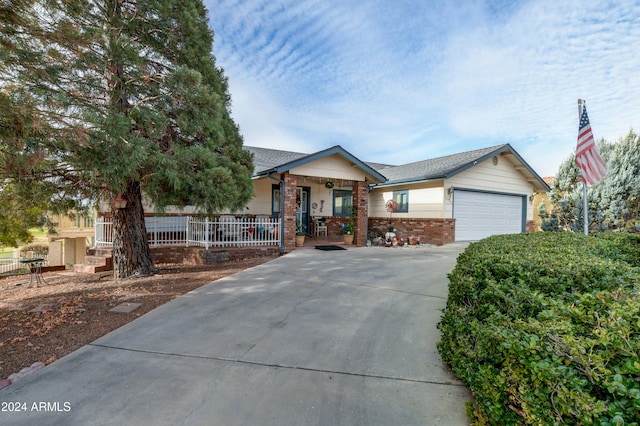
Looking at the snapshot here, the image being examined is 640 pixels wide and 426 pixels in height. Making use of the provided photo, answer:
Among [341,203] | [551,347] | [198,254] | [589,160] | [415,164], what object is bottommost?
[198,254]

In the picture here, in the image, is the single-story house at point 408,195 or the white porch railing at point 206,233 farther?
the single-story house at point 408,195

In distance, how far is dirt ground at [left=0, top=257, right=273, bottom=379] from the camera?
11.6 feet

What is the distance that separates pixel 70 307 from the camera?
494 cm

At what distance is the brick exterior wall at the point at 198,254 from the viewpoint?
9086mm

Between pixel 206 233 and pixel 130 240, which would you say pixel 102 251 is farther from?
pixel 206 233

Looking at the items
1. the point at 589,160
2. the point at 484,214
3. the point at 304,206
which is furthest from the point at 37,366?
the point at 484,214

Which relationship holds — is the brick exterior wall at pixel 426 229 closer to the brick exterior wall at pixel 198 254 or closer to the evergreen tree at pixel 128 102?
the brick exterior wall at pixel 198 254

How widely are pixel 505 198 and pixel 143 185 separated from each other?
50.7ft

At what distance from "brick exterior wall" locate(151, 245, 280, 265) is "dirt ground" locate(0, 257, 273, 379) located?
973 mm

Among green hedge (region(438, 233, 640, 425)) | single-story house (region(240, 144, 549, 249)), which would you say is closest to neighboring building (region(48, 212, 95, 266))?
Answer: single-story house (region(240, 144, 549, 249))

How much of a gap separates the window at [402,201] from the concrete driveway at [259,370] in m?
9.42

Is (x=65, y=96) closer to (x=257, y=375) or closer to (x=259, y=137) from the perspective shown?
(x=257, y=375)

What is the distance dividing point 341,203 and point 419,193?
3.82 metres

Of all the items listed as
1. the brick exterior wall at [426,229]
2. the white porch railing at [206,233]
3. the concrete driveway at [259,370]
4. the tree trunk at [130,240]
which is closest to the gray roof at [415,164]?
the brick exterior wall at [426,229]
